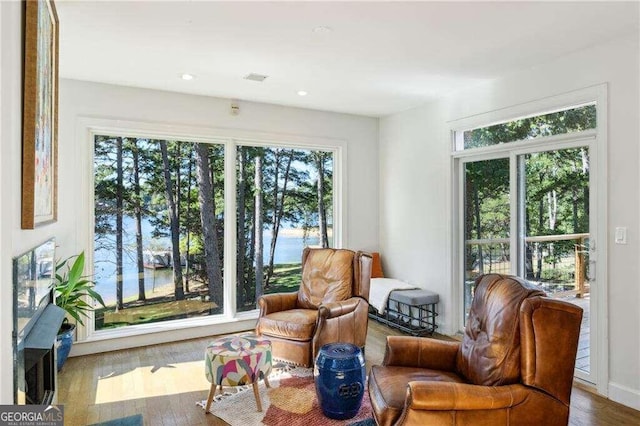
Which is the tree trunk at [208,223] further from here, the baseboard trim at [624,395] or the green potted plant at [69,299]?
the baseboard trim at [624,395]

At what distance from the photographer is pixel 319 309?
3.30 metres

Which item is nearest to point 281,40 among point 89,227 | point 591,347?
point 89,227

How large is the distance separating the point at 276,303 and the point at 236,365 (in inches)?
46.4

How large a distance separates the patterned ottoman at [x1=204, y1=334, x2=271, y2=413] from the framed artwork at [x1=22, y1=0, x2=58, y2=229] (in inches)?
51.8

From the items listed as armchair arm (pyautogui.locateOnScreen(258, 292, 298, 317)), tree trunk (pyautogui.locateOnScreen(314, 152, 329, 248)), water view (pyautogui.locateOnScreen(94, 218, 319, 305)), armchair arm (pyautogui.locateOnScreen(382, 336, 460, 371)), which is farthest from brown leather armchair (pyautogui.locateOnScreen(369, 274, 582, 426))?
tree trunk (pyautogui.locateOnScreen(314, 152, 329, 248))

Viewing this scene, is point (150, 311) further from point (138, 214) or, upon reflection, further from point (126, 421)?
point (126, 421)

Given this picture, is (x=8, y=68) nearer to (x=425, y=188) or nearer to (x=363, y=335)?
(x=363, y=335)

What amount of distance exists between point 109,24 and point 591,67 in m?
3.53

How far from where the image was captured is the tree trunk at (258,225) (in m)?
4.89

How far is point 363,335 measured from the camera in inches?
140

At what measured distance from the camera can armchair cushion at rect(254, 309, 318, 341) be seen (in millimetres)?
3341

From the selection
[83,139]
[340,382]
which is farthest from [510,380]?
[83,139]

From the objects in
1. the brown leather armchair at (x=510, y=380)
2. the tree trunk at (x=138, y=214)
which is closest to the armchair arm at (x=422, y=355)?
the brown leather armchair at (x=510, y=380)

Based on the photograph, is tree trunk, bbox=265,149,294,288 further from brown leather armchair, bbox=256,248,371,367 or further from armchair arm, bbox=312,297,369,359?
armchair arm, bbox=312,297,369,359
